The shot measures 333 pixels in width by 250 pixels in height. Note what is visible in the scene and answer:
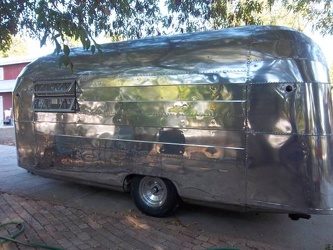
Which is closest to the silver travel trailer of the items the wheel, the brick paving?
the wheel

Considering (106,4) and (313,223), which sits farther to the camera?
(313,223)

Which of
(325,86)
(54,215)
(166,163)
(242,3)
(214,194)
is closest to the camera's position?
(325,86)

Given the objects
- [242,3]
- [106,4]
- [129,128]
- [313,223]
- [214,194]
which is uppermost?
[242,3]

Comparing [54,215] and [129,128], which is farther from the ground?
[129,128]

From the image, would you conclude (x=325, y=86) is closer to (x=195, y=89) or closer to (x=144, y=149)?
(x=195, y=89)

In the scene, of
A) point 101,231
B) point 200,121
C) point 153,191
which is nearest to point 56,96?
point 153,191

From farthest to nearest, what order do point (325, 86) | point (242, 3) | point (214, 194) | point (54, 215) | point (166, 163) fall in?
point (242, 3)
point (54, 215)
point (166, 163)
point (214, 194)
point (325, 86)

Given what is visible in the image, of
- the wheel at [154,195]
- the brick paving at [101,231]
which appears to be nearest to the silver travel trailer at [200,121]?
the wheel at [154,195]

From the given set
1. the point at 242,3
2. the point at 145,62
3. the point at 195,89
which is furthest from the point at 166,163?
the point at 242,3

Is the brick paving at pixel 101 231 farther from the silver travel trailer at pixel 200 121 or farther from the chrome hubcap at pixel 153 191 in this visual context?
the silver travel trailer at pixel 200 121

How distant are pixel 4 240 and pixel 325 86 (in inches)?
170

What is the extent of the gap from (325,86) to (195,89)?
63.2 inches

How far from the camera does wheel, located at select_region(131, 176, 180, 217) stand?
5.05 m

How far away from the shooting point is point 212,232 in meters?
4.70
